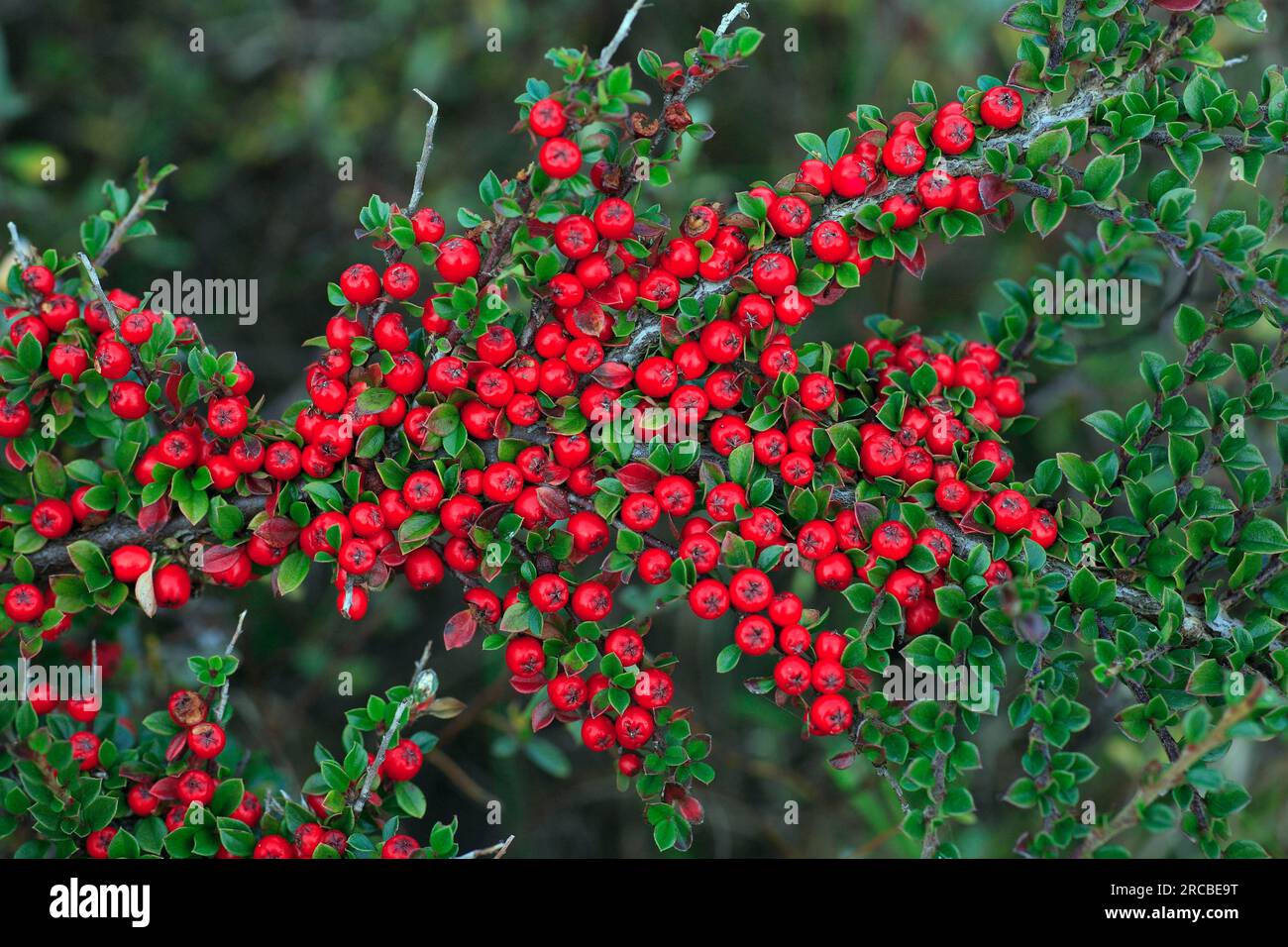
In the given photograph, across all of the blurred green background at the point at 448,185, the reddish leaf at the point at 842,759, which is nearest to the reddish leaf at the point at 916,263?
the reddish leaf at the point at 842,759

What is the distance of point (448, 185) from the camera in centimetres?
393

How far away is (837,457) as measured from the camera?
1.82 metres

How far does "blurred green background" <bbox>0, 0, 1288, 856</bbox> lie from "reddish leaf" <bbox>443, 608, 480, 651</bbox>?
1.38 m

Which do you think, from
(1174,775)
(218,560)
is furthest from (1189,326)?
(218,560)

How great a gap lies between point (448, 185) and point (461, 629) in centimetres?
251

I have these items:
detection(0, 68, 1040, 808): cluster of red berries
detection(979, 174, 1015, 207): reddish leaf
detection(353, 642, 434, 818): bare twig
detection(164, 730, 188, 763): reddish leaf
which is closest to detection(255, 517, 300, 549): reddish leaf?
detection(0, 68, 1040, 808): cluster of red berries

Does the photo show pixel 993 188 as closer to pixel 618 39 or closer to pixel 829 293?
pixel 829 293

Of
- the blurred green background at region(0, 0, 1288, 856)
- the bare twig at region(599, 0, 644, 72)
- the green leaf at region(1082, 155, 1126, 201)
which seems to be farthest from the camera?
the blurred green background at region(0, 0, 1288, 856)

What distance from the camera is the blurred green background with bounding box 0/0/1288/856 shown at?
340 centimetres

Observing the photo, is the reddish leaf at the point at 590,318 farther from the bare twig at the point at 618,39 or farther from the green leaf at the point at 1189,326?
the green leaf at the point at 1189,326

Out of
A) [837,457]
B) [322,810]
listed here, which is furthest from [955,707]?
[322,810]

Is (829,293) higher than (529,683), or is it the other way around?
(829,293)

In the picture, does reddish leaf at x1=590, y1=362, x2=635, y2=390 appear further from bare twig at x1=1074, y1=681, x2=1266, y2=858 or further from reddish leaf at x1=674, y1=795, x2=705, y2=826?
bare twig at x1=1074, y1=681, x2=1266, y2=858

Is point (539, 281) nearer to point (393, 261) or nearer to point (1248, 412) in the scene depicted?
point (393, 261)
